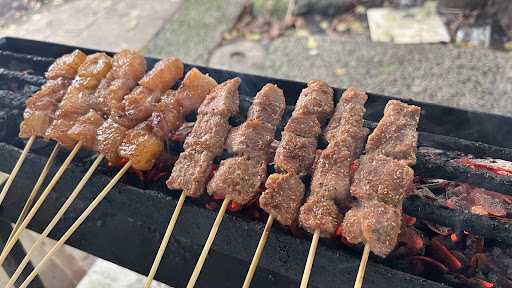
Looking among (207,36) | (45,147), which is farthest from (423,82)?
(45,147)

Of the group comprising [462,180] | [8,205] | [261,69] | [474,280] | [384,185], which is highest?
[384,185]

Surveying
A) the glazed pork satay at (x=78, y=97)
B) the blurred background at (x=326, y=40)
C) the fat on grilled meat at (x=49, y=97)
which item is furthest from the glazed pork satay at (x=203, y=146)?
the blurred background at (x=326, y=40)

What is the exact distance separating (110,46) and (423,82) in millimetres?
5072

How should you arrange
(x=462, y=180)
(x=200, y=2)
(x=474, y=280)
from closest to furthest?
1. (x=474, y=280)
2. (x=462, y=180)
3. (x=200, y=2)

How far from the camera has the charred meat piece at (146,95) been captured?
3.06 m

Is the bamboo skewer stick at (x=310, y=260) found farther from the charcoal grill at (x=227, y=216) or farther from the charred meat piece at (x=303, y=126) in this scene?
the charred meat piece at (x=303, y=126)

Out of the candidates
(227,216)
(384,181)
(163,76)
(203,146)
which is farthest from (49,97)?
(384,181)

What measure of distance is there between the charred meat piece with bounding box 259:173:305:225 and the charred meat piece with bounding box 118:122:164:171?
87 cm

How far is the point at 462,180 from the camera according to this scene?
8.04 feet

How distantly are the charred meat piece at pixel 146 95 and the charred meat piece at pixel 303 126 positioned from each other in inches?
42.0

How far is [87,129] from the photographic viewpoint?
299 cm

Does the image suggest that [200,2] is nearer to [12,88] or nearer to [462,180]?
[12,88]

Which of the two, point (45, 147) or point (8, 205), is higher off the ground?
point (45, 147)

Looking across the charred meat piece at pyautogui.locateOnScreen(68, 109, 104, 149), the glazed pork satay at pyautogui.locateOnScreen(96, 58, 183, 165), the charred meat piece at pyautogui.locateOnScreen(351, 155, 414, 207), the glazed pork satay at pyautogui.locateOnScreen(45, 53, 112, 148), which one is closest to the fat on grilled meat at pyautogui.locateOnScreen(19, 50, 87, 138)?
the glazed pork satay at pyautogui.locateOnScreen(45, 53, 112, 148)
